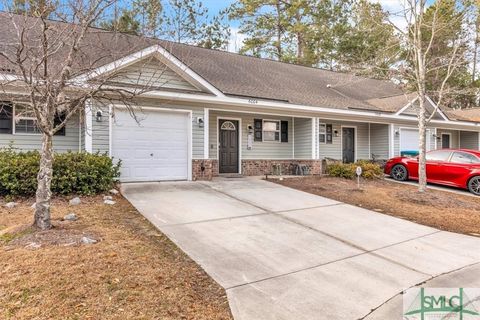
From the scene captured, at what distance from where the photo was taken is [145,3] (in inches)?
260

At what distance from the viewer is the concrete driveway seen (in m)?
3.45

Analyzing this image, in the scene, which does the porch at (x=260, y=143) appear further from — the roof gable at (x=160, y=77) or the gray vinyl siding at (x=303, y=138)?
the roof gable at (x=160, y=77)

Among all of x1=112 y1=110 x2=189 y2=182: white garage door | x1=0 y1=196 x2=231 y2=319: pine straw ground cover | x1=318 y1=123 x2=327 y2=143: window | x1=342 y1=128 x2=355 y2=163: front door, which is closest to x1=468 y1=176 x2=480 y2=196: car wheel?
x1=342 y1=128 x2=355 y2=163: front door

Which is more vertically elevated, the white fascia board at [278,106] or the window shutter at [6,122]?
the white fascia board at [278,106]

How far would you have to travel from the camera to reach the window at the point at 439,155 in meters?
11.7

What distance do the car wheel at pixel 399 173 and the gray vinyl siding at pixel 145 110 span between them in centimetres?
827

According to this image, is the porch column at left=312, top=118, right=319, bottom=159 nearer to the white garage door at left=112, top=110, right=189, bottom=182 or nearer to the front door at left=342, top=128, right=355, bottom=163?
the front door at left=342, top=128, right=355, bottom=163

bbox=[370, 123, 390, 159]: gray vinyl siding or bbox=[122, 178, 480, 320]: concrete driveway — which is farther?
bbox=[370, 123, 390, 159]: gray vinyl siding

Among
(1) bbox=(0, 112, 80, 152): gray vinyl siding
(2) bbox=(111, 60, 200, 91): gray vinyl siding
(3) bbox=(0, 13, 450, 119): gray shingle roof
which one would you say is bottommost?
(1) bbox=(0, 112, 80, 152): gray vinyl siding

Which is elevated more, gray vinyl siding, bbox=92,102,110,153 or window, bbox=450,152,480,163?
gray vinyl siding, bbox=92,102,110,153

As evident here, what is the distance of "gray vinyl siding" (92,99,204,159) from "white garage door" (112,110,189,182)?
0.23 metres

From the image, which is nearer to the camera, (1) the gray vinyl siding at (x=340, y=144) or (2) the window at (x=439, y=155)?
(2) the window at (x=439, y=155)

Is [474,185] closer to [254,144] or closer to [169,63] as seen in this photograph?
[254,144]

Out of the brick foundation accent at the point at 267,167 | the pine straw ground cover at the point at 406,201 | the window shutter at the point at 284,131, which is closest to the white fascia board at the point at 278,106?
the window shutter at the point at 284,131
